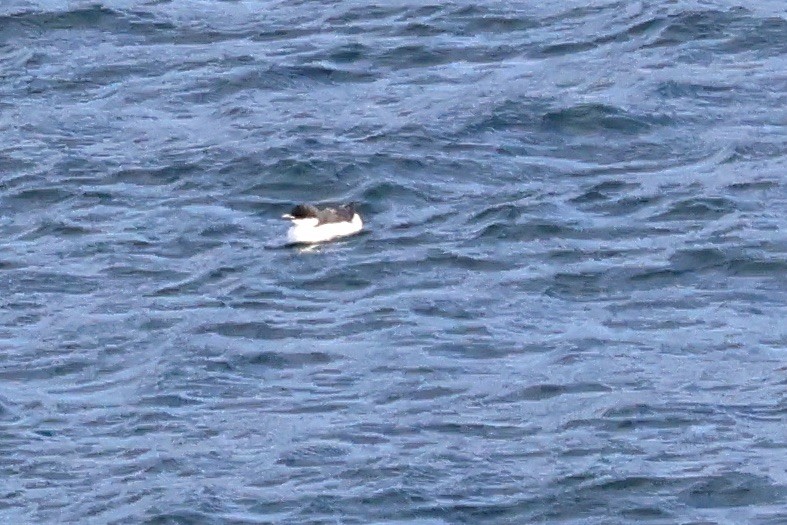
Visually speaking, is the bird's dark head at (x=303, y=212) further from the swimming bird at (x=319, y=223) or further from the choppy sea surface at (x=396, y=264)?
the choppy sea surface at (x=396, y=264)

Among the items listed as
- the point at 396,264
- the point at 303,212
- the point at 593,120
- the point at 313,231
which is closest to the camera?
the point at 396,264

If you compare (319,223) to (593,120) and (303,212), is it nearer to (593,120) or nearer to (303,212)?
(303,212)

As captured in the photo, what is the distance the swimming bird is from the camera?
2114cm

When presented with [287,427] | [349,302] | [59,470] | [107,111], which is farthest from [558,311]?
[107,111]

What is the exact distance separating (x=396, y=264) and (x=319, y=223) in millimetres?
924

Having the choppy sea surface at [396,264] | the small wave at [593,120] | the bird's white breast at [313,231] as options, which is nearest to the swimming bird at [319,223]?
the bird's white breast at [313,231]

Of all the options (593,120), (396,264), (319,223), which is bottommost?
(396,264)

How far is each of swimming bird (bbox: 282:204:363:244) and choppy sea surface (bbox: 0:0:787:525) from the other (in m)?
0.19

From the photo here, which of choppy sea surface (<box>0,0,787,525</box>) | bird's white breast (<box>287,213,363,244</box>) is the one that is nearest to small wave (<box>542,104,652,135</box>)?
choppy sea surface (<box>0,0,787,525</box>)

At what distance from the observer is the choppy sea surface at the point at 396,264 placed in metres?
16.2

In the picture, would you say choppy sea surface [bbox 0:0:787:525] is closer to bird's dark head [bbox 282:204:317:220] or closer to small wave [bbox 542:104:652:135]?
small wave [bbox 542:104:652:135]

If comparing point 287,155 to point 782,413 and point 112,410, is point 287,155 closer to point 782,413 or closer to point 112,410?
point 112,410

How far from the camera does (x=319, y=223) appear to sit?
21219 millimetres

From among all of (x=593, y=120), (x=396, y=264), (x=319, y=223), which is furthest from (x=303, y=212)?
(x=593, y=120)
